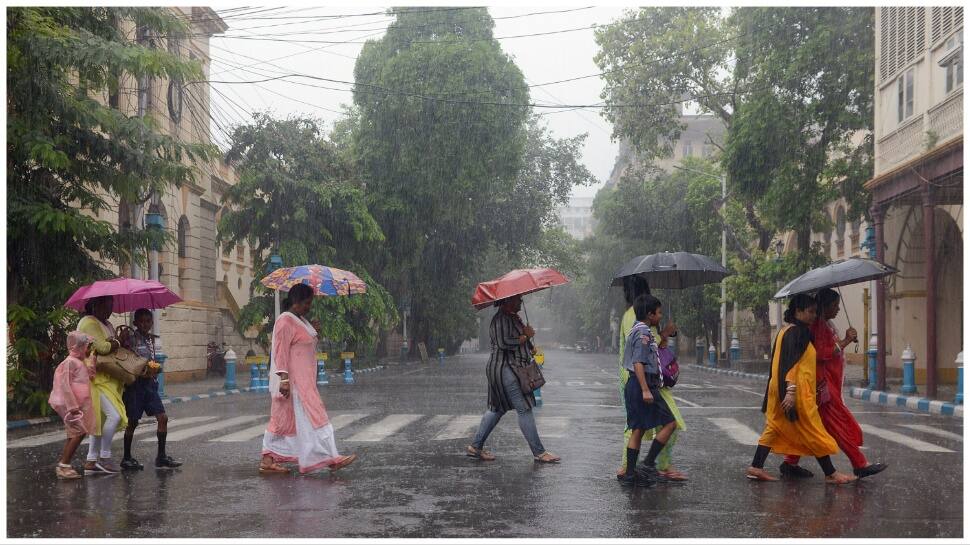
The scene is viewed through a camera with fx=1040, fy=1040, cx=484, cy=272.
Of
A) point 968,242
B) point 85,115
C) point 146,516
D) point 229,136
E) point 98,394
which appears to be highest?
point 229,136

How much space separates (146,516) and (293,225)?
2498 centimetres

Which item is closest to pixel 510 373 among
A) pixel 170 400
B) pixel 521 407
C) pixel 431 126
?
pixel 521 407

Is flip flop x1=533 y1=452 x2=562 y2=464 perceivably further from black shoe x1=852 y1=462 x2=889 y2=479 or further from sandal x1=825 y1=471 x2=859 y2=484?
black shoe x1=852 y1=462 x2=889 y2=479

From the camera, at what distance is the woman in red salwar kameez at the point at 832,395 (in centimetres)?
866

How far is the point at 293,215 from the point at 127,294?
22.2 metres

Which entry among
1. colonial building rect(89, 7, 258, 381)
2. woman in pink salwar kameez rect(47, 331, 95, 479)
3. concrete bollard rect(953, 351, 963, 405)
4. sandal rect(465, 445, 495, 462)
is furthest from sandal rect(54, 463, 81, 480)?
colonial building rect(89, 7, 258, 381)

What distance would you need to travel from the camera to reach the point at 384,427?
14.0 metres

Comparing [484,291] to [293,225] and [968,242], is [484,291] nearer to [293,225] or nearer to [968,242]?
[968,242]

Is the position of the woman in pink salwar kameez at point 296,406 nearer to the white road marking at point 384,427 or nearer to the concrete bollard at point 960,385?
the white road marking at point 384,427

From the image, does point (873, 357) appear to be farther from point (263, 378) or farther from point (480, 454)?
point (480, 454)

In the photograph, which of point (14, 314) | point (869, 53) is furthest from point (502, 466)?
point (869, 53)

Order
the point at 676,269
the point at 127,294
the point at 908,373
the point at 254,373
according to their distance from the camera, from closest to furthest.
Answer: the point at 127,294
the point at 676,269
the point at 908,373
the point at 254,373

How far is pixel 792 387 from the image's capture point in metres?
8.46

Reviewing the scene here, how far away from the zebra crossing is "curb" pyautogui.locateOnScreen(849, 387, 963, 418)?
3026mm
